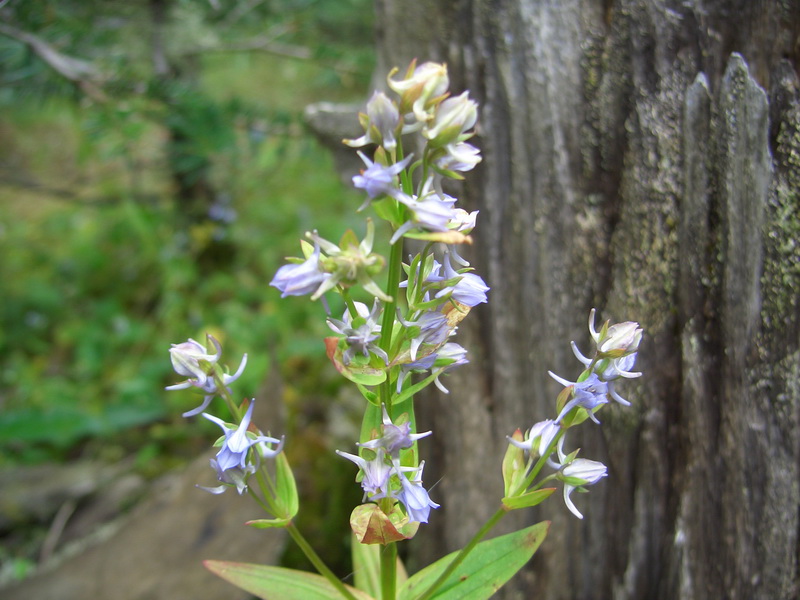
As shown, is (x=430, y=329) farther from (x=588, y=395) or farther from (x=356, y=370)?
(x=588, y=395)

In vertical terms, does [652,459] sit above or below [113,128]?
below

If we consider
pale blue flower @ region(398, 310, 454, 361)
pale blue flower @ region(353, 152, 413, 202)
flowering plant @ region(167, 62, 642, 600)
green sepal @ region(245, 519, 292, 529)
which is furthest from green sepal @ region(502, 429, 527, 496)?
pale blue flower @ region(353, 152, 413, 202)

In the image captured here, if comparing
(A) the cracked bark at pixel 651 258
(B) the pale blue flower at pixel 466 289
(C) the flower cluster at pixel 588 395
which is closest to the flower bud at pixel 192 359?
(B) the pale blue flower at pixel 466 289

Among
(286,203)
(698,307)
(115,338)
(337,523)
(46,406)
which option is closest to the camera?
(698,307)

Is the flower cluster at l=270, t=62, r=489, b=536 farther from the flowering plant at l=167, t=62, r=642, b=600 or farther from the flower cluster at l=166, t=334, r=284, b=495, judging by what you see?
the flower cluster at l=166, t=334, r=284, b=495

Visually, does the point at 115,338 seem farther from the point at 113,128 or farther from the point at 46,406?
the point at 113,128

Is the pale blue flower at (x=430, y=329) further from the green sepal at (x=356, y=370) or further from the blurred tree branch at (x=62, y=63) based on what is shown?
the blurred tree branch at (x=62, y=63)

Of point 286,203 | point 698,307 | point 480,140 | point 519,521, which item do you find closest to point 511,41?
point 480,140
